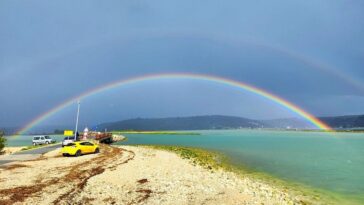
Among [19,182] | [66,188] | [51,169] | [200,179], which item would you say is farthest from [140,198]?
[51,169]

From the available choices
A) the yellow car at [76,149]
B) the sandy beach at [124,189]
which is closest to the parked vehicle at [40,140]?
the yellow car at [76,149]

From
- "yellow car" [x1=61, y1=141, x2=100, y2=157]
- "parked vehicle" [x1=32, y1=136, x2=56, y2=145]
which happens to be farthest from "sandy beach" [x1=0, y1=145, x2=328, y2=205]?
"parked vehicle" [x1=32, y1=136, x2=56, y2=145]

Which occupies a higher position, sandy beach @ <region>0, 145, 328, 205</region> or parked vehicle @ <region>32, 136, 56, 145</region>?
parked vehicle @ <region>32, 136, 56, 145</region>

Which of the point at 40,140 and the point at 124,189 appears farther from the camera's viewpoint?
the point at 40,140

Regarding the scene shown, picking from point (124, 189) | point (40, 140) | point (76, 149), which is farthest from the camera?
point (40, 140)

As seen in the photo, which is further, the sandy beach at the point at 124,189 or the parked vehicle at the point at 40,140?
the parked vehicle at the point at 40,140

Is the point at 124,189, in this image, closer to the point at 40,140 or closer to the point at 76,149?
the point at 76,149

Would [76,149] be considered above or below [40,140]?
below

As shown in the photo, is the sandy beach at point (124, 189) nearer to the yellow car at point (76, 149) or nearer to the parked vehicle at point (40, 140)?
the yellow car at point (76, 149)

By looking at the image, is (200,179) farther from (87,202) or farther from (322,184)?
(322,184)

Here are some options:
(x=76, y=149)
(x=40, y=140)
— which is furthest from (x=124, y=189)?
(x=40, y=140)

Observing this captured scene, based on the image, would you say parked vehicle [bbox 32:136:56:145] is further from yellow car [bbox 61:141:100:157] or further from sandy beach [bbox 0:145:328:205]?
sandy beach [bbox 0:145:328:205]

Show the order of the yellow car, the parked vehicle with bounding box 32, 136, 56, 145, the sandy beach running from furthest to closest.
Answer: the parked vehicle with bounding box 32, 136, 56, 145 → the yellow car → the sandy beach

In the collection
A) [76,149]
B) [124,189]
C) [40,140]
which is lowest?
[124,189]
